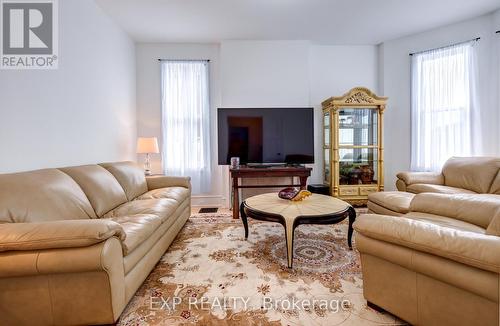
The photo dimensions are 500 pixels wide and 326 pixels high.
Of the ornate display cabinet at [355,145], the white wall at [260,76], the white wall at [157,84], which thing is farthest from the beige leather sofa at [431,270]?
the white wall at [157,84]

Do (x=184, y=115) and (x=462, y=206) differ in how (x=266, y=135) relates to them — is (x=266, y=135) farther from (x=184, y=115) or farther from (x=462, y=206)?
(x=462, y=206)

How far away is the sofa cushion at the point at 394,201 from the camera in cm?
238

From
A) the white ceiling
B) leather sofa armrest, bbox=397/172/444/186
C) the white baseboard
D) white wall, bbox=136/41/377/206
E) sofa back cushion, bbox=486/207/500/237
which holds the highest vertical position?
the white ceiling

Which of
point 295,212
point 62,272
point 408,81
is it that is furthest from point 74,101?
point 408,81

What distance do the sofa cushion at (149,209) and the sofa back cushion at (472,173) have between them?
335 centimetres

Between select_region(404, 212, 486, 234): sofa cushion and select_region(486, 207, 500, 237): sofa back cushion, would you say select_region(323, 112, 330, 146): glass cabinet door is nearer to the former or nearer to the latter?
select_region(404, 212, 486, 234): sofa cushion

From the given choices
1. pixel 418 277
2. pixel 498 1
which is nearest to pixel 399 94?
pixel 498 1

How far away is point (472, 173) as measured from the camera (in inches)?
113

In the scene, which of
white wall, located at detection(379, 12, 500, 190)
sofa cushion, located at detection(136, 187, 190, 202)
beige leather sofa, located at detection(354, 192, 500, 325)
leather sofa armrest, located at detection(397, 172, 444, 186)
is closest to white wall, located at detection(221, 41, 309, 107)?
white wall, located at detection(379, 12, 500, 190)

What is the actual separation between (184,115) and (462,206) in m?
3.75

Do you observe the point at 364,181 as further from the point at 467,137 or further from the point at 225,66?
the point at 225,66

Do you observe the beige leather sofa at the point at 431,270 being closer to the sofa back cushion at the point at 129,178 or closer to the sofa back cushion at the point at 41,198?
the sofa back cushion at the point at 41,198

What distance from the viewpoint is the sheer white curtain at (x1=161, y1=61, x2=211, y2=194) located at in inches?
162

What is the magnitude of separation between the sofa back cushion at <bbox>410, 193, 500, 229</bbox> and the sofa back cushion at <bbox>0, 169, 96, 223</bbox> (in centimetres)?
271
